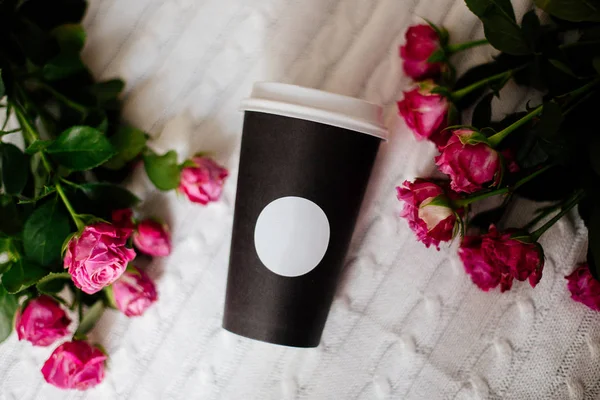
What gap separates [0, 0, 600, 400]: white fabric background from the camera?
65 centimetres

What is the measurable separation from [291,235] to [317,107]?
0.13m

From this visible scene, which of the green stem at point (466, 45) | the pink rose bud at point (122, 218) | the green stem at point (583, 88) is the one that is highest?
the green stem at point (583, 88)

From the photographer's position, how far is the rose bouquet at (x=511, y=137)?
498 mm

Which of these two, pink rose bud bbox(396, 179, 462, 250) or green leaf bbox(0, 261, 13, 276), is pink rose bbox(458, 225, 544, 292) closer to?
pink rose bud bbox(396, 179, 462, 250)

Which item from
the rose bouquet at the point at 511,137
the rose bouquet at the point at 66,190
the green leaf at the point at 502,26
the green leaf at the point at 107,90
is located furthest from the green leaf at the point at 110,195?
the green leaf at the point at 502,26

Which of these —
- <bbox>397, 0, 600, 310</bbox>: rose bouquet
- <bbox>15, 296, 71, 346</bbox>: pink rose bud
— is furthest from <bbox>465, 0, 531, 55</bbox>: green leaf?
<bbox>15, 296, 71, 346</bbox>: pink rose bud

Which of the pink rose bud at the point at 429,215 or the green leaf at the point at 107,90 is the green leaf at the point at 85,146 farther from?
the pink rose bud at the point at 429,215

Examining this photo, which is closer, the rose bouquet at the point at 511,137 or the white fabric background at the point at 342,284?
the rose bouquet at the point at 511,137

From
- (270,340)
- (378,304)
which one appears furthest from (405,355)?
(270,340)

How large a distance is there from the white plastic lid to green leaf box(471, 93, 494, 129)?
0.12 meters

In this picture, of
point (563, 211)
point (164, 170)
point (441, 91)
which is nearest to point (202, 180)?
point (164, 170)

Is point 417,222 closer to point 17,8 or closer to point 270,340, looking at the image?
point 270,340

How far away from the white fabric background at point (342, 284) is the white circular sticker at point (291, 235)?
11 cm

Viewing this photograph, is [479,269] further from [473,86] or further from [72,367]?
[72,367]
